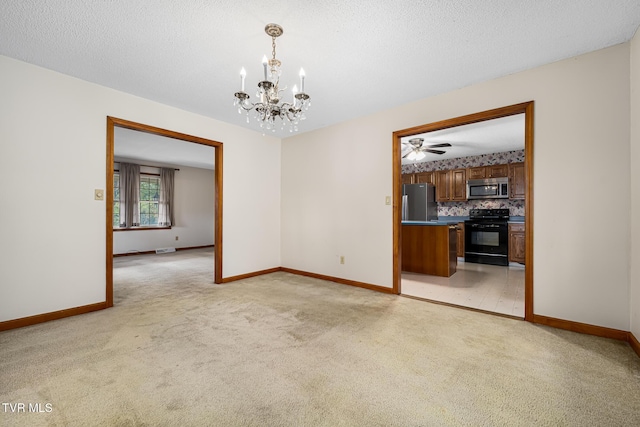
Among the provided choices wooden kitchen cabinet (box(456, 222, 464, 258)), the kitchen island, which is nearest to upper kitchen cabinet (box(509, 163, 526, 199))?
wooden kitchen cabinet (box(456, 222, 464, 258))

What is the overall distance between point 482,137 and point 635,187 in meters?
3.11

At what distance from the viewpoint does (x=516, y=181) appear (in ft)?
19.6

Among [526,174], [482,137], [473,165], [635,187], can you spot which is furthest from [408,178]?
[635,187]

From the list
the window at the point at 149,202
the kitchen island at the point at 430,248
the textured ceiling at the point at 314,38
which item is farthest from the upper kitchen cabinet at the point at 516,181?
the window at the point at 149,202

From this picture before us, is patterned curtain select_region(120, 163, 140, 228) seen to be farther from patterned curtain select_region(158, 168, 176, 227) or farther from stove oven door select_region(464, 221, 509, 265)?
stove oven door select_region(464, 221, 509, 265)

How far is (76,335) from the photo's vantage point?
7.73ft

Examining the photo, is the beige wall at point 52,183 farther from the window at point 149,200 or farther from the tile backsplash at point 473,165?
the tile backsplash at point 473,165

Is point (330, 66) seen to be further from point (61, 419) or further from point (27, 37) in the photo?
point (61, 419)

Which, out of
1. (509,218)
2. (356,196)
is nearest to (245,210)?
(356,196)

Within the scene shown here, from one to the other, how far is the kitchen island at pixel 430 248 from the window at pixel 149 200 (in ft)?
22.7

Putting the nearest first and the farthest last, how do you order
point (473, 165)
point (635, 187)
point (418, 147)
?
1. point (635, 187)
2. point (418, 147)
3. point (473, 165)

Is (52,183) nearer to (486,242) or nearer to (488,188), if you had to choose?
(486,242)

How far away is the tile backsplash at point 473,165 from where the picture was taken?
244 inches

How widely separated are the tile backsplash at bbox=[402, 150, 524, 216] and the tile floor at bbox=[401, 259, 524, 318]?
1.66m
